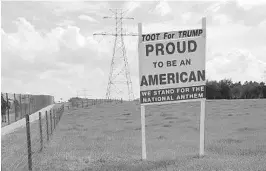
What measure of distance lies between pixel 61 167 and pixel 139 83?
262 cm

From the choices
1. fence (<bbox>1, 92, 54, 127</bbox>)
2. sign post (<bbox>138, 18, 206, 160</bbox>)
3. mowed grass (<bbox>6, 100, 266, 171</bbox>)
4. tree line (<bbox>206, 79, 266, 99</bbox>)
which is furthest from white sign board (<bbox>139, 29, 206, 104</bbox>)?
tree line (<bbox>206, 79, 266, 99</bbox>)

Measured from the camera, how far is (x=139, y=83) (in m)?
9.56

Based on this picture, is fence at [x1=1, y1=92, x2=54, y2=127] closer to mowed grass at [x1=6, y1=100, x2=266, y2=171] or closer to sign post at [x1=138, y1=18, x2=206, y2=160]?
mowed grass at [x1=6, y1=100, x2=266, y2=171]

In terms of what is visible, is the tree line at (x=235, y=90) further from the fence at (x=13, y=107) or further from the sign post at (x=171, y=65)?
the sign post at (x=171, y=65)

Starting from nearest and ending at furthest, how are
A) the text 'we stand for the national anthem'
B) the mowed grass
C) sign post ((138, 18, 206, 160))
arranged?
the mowed grass
sign post ((138, 18, 206, 160))
the text 'we stand for the national anthem'

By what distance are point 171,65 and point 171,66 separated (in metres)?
0.02

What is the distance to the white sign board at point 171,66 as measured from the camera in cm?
940

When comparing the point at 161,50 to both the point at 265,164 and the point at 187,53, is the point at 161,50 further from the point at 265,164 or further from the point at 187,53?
the point at 265,164

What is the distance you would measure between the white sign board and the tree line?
76.7m

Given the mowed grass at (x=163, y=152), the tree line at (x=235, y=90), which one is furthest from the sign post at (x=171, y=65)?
the tree line at (x=235, y=90)

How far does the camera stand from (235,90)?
3627 inches

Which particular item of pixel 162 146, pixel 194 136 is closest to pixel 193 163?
pixel 162 146

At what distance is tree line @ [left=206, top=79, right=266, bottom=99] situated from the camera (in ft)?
283

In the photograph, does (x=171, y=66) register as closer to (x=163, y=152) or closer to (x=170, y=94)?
(x=170, y=94)
